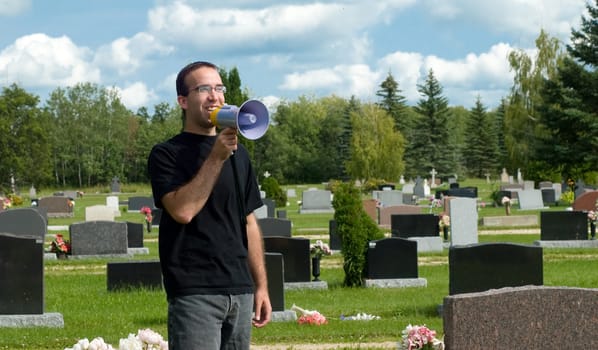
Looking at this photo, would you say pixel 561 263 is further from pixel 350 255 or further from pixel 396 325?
pixel 396 325

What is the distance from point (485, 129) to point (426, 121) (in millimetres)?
8792

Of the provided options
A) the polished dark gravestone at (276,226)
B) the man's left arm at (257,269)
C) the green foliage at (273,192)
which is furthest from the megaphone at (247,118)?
the green foliage at (273,192)

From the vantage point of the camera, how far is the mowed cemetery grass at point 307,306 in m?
10.7

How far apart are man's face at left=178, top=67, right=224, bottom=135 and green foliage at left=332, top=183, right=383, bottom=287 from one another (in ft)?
37.9

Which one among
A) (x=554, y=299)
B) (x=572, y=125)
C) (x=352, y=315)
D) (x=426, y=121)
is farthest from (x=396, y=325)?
(x=426, y=121)

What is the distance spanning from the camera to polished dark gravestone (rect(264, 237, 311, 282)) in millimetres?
15031

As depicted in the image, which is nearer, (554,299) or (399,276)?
(554,299)

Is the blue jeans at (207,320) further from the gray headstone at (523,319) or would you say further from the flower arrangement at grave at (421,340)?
the flower arrangement at grave at (421,340)

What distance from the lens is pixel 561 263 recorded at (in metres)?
19.1

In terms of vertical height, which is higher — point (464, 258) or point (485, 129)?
point (485, 129)

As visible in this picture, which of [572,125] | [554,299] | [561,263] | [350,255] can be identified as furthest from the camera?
[572,125]

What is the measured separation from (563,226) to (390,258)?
7.99 metres

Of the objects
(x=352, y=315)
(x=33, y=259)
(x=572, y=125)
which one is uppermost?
(x=572, y=125)

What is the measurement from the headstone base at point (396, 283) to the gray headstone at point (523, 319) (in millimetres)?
9528
